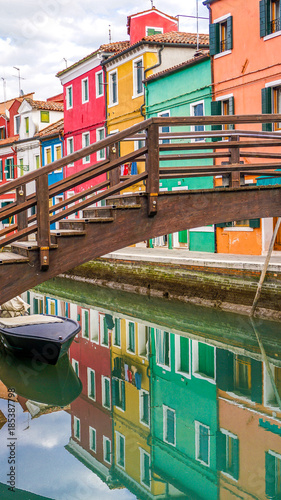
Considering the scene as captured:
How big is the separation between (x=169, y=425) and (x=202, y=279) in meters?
7.87

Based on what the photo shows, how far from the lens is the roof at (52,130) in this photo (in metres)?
33.3

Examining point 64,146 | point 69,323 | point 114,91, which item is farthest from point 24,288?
point 64,146

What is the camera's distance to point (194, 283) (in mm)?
16234

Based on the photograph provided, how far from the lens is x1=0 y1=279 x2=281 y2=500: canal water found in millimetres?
6547

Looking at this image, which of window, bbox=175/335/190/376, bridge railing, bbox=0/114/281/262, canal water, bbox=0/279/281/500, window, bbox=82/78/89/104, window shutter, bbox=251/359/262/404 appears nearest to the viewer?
bridge railing, bbox=0/114/281/262

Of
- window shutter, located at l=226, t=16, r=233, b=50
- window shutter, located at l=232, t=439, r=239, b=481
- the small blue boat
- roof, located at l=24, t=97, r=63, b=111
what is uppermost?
roof, located at l=24, t=97, r=63, b=111

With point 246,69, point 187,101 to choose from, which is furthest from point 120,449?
point 187,101

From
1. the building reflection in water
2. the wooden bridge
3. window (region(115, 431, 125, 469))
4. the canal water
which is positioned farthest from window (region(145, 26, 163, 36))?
window (region(115, 431, 125, 469))

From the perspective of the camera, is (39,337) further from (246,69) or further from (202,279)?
(246,69)

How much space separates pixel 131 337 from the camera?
45.5ft

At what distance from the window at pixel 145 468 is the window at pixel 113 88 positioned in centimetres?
2171

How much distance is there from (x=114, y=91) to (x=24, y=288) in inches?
905

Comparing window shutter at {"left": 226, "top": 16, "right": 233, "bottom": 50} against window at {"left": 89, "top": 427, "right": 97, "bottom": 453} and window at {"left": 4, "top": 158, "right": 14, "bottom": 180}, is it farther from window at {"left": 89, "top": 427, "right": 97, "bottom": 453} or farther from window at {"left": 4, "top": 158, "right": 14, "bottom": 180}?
window at {"left": 4, "top": 158, "right": 14, "bottom": 180}

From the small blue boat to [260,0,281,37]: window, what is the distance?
11.0 metres
